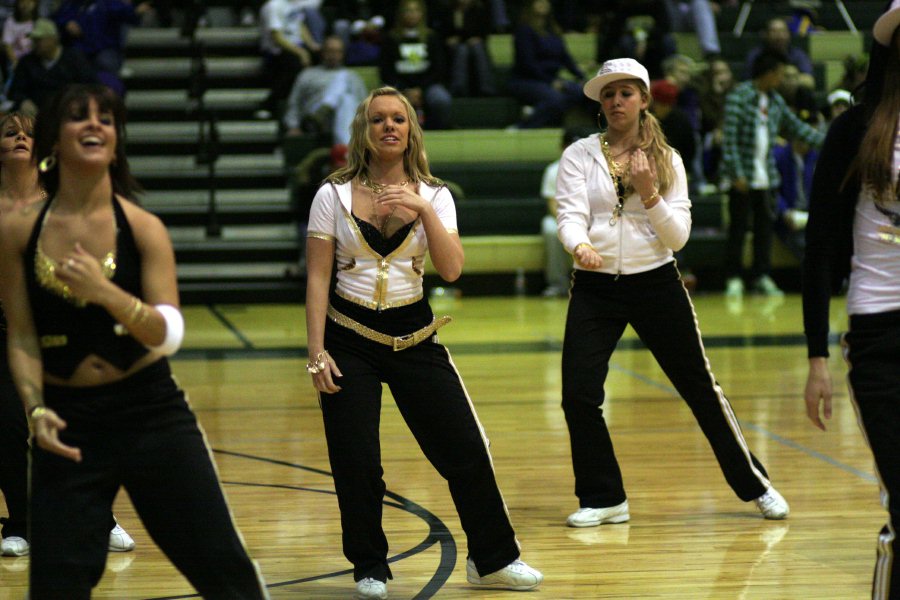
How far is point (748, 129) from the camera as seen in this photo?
1227 cm

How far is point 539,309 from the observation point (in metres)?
12.2

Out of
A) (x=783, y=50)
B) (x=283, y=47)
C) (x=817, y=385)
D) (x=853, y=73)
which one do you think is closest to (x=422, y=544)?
(x=817, y=385)

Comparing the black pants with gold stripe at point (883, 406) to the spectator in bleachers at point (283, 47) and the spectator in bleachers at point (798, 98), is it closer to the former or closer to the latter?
the spectator in bleachers at point (798, 98)

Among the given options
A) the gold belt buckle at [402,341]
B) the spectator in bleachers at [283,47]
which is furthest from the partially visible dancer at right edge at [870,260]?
the spectator in bleachers at [283,47]

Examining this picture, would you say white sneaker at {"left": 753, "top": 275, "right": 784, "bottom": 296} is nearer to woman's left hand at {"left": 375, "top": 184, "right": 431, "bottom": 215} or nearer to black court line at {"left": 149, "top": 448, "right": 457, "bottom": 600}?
black court line at {"left": 149, "top": 448, "right": 457, "bottom": 600}

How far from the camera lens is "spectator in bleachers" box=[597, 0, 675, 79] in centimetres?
1478

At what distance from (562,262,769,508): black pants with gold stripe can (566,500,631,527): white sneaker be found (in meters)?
0.03

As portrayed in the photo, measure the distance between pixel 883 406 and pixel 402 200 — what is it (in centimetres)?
161

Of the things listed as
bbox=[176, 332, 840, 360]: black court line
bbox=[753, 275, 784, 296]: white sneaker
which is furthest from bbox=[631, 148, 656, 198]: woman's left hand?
bbox=[753, 275, 784, 296]: white sneaker

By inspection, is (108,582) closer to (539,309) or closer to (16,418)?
(16,418)

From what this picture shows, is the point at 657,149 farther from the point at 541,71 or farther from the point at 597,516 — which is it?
the point at 541,71

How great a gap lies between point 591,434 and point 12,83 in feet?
33.4

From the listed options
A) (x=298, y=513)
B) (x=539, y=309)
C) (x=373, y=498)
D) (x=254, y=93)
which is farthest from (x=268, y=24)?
(x=373, y=498)

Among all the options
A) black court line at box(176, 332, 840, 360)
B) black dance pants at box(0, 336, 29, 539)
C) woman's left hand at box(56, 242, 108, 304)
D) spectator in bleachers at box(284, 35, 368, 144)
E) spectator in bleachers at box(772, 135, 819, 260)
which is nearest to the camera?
woman's left hand at box(56, 242, 108, 304)
